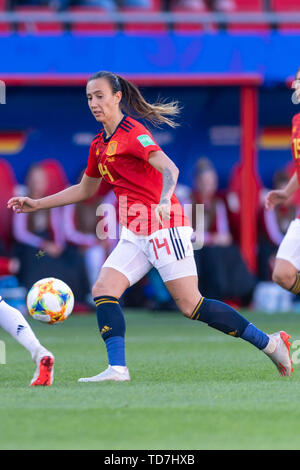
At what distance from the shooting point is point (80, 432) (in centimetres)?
520

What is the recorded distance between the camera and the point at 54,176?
15680mm

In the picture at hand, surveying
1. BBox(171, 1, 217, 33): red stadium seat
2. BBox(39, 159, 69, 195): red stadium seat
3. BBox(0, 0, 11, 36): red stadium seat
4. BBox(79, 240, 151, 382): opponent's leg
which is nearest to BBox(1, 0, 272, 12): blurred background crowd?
BBox(171, 1, 217, 33): red stadium seat

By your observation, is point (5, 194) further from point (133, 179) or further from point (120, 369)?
point (120, 369)

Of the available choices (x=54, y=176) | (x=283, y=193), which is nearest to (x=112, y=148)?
(x=283, y=193)

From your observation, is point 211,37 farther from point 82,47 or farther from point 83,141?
point 83,141

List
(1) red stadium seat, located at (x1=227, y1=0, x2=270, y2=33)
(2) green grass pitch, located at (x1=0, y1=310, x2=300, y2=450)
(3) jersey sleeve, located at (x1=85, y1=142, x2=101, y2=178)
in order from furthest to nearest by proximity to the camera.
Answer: (1) red stadium seat, located at (x1=227, y1=0, x2=270, y2=33), (3) jersey sleeve, located at (x1=85, y1=142, x2=101, y2=178), (2) green grass pitch, located at (x1=0, y1=310, x2=300, y2=450)

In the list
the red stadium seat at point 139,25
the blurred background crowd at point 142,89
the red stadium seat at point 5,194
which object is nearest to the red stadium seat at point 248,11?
the blurred background crowd at point 142,89

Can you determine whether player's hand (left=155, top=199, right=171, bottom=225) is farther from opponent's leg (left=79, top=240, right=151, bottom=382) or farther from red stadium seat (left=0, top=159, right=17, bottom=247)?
red stadium seat (left=0, top=159, right=17, bottom=247)

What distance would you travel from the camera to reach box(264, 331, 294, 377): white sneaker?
23.6 feet

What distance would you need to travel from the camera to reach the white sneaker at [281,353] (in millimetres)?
7203

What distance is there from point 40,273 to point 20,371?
5.65 meters

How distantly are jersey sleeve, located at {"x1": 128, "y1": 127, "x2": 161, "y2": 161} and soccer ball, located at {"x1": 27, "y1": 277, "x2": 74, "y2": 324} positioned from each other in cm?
111

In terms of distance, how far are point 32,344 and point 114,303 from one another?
23.7 inches
